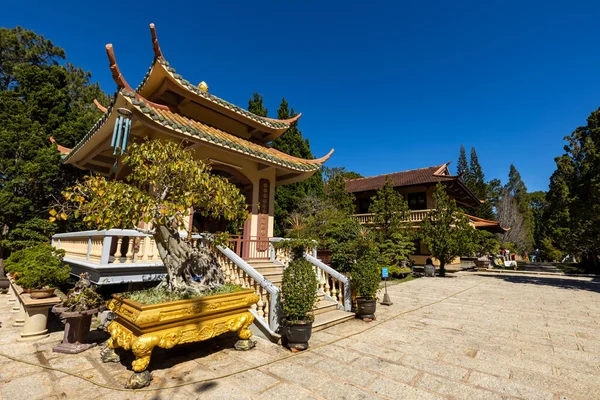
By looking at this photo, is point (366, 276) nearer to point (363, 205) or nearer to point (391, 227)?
point (391, 227)

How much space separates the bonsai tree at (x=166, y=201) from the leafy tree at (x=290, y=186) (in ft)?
43.8

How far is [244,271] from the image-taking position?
6.40 m

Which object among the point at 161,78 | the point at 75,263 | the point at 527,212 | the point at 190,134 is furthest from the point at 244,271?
the point at 527,212

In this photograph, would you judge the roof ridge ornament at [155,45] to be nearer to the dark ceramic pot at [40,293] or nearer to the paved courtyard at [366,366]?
the dark ceramic pot at [40,293]

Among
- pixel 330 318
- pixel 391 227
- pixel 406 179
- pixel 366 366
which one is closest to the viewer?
pixel 366 366

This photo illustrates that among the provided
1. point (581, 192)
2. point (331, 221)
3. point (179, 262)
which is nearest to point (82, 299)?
point (179, 262)

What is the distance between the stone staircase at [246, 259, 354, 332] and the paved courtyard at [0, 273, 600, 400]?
0.27m

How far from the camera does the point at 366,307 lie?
692cm

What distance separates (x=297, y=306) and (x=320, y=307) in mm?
2290

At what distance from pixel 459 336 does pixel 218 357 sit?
194 inches

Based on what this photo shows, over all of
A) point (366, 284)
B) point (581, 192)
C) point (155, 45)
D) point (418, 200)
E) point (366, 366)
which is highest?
point (155, 45)

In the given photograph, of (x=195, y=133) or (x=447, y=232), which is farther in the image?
(x=447, y=232)

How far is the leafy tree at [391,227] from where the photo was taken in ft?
56.4

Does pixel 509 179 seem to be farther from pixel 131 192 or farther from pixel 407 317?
pixel 131 192
